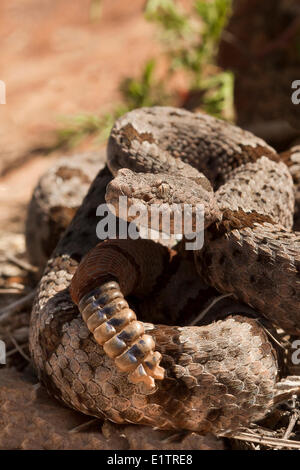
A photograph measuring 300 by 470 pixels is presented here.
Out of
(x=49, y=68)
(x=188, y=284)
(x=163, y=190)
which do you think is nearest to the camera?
(x=163, y=190)

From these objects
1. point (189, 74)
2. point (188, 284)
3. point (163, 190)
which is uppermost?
point (189, 74)

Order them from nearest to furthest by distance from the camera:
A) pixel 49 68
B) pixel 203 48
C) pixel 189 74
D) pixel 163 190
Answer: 1. pixel 163 190
2. pixel 203 48
3. pixel 189 74
4. pixel 49 68

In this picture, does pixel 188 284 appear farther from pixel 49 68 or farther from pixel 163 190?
pixel 49 68

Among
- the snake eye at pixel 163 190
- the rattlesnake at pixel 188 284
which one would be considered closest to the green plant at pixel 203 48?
the rattlesnake at pixel 188 284

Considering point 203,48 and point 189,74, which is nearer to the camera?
point 203,48

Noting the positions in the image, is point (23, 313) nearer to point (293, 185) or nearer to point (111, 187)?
point (111, 187)

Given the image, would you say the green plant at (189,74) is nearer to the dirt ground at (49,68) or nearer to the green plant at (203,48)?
the green plant at (203,48)

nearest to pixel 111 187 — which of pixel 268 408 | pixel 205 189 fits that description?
pixel 205 189

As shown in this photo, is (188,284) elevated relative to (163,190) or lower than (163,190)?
lower

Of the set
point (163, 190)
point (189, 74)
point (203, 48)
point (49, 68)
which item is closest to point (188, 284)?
point (163, 190)
